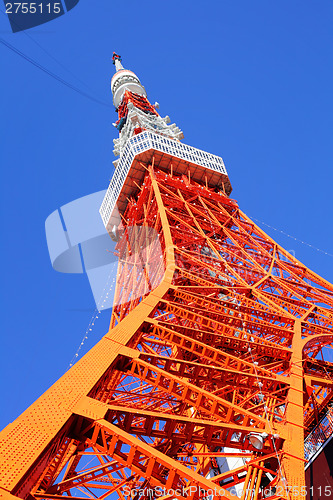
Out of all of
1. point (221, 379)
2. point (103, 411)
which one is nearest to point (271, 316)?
point (221, 379)

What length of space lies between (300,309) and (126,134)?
24018 mm

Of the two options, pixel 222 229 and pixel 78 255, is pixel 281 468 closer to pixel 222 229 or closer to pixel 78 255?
pixel 222 229

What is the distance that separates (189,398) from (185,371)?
8.55 m

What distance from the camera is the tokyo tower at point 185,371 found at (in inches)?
217

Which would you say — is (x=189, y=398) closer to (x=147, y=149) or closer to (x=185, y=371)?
(x=185, y=371)

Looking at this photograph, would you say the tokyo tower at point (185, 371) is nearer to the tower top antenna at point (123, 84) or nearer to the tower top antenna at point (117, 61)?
the tower top antenna at point (123, 84)

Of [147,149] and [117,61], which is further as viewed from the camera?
[117,61]

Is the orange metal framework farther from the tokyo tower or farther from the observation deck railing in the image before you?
the observation deck railing

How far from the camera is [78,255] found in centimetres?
3238

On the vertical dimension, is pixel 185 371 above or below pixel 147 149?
below

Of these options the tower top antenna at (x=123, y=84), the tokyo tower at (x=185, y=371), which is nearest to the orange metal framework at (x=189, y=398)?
the tokyo tower at (x=185, y=371)

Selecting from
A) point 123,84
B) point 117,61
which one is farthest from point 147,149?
point 117,61

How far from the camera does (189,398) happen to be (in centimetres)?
759

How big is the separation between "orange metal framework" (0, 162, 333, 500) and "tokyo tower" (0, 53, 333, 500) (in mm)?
31
